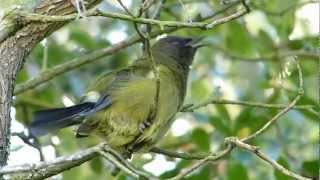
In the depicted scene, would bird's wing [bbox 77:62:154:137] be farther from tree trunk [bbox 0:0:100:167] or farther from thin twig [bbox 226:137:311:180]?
thin twig [bbox 226:137:311:180]

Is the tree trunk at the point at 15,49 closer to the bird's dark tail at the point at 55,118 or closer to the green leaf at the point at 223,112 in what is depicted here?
the bird's dark tail at the point at 55,118

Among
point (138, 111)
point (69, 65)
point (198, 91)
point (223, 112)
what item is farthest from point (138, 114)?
point (198, 91)

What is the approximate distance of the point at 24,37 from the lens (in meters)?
2.20

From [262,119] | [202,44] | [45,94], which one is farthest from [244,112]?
[45,94]

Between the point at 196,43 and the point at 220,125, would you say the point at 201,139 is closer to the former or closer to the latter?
the point at 220,125

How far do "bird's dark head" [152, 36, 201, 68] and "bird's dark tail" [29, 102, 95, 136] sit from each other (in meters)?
1.00

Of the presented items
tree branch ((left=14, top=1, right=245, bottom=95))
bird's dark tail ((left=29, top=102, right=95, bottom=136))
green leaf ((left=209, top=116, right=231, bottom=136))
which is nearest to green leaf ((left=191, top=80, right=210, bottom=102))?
green leaf ((left=209, top=116, right=231, bottom=136))

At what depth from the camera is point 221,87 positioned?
4.08 metres

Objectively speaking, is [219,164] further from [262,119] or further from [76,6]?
[76,6]

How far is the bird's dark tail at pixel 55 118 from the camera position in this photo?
2859mm

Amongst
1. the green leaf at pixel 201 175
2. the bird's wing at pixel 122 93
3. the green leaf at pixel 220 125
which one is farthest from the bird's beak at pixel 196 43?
the green leaf at pixel 201 175

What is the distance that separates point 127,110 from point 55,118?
0.44 m

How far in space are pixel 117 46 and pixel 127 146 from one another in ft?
1.51

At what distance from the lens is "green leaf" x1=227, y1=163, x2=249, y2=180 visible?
3186 mm
